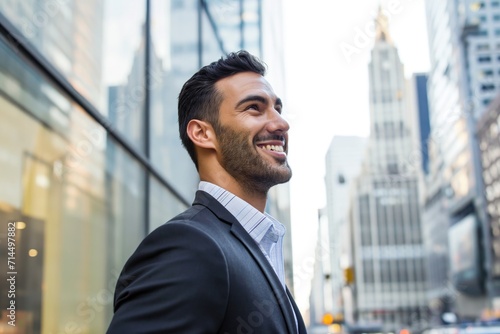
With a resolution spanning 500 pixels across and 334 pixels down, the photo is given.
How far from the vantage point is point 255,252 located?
63.4 inches

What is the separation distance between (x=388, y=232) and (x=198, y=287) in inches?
4931

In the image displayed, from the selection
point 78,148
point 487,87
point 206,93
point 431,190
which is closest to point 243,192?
point 206,93

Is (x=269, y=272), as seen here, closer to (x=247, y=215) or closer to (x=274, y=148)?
(x=247, y=215)

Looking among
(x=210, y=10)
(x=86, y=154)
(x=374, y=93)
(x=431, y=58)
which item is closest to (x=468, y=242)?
(x=431, y=58)

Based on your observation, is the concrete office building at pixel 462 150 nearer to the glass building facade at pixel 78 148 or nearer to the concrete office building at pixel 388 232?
the concrete office building at pixel 388 232

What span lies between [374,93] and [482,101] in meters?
42.9

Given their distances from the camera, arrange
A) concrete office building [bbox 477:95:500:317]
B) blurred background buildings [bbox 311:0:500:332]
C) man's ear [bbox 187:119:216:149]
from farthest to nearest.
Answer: blurred background buildings [bbox 311:0:500:332], concrete office building [bbox 477:95:500:317], man's ear [bbox 187:119:216:149]

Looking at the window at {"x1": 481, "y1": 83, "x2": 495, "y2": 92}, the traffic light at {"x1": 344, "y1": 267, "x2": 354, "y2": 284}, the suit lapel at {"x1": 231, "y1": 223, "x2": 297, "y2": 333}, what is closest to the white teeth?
the suit lapel at {"x1": 231, "y1": 223, "x2": 297, "y2": 333}

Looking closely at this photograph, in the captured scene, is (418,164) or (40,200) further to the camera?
(418,164)

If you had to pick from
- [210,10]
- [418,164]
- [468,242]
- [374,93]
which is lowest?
[468,242]

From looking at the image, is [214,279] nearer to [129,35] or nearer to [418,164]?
[129,35]

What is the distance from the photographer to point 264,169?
176cm

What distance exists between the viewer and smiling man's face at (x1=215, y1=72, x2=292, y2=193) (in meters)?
1.77

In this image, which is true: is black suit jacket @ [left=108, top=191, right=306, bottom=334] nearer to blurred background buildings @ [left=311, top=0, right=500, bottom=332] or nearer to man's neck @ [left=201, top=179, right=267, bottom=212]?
man's neck @ [left=201, top=179, right=267, bottom=212]
